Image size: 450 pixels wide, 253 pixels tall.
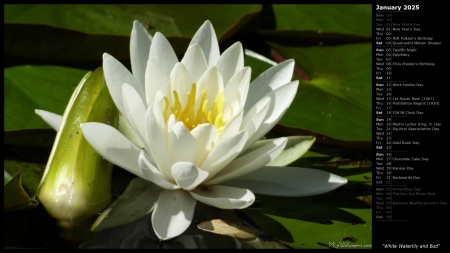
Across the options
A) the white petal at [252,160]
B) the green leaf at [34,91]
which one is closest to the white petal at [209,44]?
the white petal at [252,160]

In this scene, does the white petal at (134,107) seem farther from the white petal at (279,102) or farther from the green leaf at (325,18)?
the green leaf at (325,18)

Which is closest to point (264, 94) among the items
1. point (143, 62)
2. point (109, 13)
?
point (143, 62)

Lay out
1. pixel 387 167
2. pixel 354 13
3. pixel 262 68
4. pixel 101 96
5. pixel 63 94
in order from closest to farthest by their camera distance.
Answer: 1. pixel 101 96
2. pixel 387 167
3. pixel 63 94
4. pixel 262 68
5. pixel 354 13

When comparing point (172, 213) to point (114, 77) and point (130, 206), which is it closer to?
point (130, 206)

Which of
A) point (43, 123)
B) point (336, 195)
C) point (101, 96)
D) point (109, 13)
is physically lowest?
point (336, 195)

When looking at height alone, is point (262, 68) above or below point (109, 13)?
below

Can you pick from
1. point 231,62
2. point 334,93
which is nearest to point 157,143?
point 231,62

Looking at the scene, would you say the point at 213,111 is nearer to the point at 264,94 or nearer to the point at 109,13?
the point at 264,94
